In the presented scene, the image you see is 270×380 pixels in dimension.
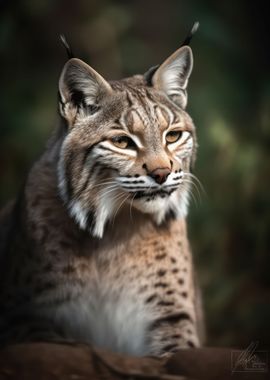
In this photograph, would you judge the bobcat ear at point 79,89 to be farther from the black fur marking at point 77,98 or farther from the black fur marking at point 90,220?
the black fur marking at point 90,220

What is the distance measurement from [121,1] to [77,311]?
3.54 m

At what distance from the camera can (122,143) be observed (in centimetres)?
313

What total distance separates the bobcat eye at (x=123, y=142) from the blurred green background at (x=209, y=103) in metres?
2.43

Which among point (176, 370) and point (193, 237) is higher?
point (193, 237)

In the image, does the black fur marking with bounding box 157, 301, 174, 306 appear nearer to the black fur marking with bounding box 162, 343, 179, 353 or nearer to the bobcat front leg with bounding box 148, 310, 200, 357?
the bobcat front leg with bounding box 148, 310, 200, 357

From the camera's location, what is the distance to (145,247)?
352 centimetres

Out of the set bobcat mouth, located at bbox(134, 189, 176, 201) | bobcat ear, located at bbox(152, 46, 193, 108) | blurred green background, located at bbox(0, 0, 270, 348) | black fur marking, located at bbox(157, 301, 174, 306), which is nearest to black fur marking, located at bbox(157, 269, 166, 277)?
black fur marking, located at bbox(157, 301, 174, 306)

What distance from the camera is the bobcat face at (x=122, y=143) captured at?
308 centimetres

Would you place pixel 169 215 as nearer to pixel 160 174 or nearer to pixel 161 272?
pixel 161 272

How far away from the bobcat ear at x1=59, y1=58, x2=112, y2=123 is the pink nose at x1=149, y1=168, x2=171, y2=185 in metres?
0.46

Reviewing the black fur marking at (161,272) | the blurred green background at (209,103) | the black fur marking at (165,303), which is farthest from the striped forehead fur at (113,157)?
the blurred green background at (209,103)

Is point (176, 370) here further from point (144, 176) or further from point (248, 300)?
point (248, 300)

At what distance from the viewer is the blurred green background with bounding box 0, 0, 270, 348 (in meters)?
5.49

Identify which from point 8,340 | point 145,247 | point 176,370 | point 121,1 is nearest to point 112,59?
point 121,1
